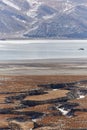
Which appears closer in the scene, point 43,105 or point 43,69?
point 43,105

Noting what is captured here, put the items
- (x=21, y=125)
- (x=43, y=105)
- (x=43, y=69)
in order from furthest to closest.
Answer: (x=43, y=69)
(x=43, y=105)
(x=21, y=125)

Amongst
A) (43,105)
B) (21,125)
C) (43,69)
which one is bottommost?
(43,69)

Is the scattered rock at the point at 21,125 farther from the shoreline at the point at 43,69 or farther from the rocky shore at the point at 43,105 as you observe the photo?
the shoreline at the point at 43,69

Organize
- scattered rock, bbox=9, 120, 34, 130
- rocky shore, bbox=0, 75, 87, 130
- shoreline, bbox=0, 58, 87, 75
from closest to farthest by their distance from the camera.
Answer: scattered rock, bbox=9, 120, 34, 130 < rocky shore, bbox=0, 75, 87, 130 < shoreline, bbox=0, 58, 87, 75

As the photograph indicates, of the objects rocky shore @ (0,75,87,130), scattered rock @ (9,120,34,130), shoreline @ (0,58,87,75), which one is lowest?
shoreline @ (0,58,87,75)

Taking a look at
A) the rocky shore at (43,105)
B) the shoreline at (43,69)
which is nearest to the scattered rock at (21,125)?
the rocky shore at (43,105)

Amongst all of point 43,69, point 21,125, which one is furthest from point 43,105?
point 43,69

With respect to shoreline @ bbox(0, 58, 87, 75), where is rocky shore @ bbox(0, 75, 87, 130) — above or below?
above

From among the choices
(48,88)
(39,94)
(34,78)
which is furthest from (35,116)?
(34,78)

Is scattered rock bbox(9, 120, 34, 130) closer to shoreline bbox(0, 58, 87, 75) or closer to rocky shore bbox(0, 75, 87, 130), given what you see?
A: rocky shore bbox(0, 75, 87, 130)

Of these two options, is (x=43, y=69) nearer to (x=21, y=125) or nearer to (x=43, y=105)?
(x=43, y=105)

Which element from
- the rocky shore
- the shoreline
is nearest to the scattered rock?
the rocky shore
